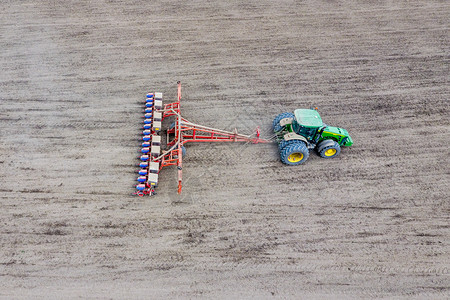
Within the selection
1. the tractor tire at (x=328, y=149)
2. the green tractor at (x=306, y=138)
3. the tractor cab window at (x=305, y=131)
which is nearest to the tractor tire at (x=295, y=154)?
the green tractor at (x=306, y=138)

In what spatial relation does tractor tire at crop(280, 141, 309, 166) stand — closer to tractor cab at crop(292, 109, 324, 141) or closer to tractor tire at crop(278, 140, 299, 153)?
tractor tire at crop(278, 140, 299, 153)

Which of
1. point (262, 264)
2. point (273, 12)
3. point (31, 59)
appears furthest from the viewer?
point (273, 12)

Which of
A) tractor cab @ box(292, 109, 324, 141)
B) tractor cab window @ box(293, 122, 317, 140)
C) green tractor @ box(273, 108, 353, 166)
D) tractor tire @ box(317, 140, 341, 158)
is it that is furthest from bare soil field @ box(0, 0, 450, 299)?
tractor cab @ box(292, 109, 324, 141)

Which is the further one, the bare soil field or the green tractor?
the green tractor

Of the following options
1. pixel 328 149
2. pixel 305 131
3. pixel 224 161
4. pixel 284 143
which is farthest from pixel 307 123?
pixel 224 161

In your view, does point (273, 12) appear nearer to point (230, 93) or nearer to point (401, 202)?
point (230, 93)

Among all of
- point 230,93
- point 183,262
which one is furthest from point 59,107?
point 183,262
